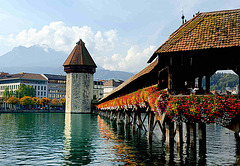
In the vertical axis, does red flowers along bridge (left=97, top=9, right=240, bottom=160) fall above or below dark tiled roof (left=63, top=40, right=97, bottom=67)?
below

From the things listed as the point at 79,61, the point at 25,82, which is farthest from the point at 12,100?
the point at 79,61

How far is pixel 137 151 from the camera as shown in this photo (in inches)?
600

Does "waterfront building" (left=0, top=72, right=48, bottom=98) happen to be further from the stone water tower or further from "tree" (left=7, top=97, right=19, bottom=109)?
the stone water tower

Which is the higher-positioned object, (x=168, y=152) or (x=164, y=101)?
(x=164, y=101)

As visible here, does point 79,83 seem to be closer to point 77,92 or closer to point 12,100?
point 77,92

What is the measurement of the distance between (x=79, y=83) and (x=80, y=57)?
250 inches

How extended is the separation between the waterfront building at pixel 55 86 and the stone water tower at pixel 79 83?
5230cm

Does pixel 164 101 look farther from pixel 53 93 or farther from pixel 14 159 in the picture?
pixel 53 93

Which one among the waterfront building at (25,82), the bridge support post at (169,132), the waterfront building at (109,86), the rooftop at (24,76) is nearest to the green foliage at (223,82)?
the waterfront building at (109,86)

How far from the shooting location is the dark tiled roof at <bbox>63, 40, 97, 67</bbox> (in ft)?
253

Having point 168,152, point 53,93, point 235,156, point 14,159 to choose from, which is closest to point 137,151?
point 168,152

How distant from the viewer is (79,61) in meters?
77.4

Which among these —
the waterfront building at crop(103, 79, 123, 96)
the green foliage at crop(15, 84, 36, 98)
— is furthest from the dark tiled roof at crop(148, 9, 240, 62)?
the waterfront building at crop(103, 79, 123, 96)

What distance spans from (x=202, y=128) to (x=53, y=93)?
393 feet
